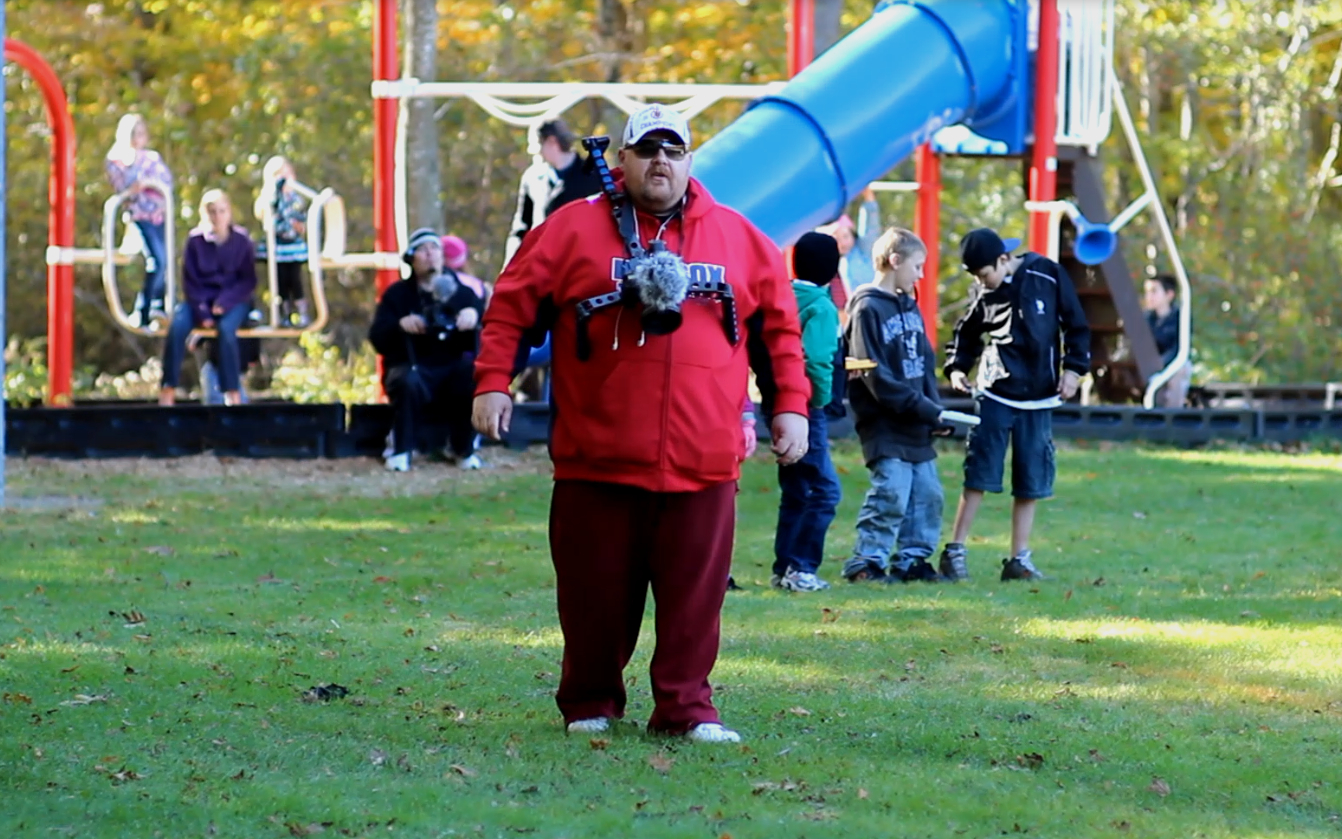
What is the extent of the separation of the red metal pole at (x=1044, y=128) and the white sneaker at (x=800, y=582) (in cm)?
780

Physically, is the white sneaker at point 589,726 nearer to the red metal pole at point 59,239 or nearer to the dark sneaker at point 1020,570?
the dark sneaker at point 1020,570

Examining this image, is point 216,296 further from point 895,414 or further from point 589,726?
point 589,726

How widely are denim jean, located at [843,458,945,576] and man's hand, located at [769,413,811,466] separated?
3.90 metres

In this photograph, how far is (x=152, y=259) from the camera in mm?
18438

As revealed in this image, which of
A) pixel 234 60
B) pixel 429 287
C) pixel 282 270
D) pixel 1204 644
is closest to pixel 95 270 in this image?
pixel 234 60

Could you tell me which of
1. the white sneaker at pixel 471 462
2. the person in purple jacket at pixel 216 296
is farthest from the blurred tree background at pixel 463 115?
the white sneaker at pixel 471 462

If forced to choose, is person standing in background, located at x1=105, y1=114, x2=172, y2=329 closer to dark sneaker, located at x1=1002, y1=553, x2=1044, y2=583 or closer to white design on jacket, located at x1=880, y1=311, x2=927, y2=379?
white design on jacket, located at x1=880, y1=311, x2=927, y2=379

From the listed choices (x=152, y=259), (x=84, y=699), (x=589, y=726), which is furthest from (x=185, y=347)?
(x=589, y=726)

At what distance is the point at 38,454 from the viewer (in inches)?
664

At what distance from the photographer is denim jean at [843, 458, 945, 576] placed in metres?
10.7

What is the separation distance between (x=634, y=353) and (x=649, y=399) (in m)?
0.15

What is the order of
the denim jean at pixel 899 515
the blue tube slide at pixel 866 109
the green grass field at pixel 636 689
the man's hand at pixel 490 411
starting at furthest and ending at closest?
the blue tube slide at pixel 866 109
the denim jean at pixel 899 515
the man's hand at pixel 490 411
the green grass field at pixel 636 689

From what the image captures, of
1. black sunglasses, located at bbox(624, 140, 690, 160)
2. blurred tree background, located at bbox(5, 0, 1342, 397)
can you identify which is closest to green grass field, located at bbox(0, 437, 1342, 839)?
black sunglasses, located at bbox(624, 140, 690, 160)

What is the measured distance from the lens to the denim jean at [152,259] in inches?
725
